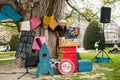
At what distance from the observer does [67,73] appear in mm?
7094

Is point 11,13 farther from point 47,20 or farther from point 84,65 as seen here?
point 84,65

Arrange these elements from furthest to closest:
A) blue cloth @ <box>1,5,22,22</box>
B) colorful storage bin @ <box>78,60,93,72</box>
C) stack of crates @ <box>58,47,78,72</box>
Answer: blue cloth @ <box>1,5,22,22</box>
stack of crates @ <box>58,47,78,72</box>
colorful storage bin @ <box>78,60,93,72</box>

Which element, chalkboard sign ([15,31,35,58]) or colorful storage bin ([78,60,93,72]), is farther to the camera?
chalkboard sign ([15,31,35,58])

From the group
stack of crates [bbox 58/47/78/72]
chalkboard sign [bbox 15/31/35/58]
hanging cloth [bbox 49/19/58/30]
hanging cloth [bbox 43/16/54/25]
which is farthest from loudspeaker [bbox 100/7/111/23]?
chalkboard sign [bbox 15/31/35/58]

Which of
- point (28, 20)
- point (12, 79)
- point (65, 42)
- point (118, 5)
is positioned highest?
point (118, 5)

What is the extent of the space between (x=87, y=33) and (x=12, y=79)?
20304 millimetres

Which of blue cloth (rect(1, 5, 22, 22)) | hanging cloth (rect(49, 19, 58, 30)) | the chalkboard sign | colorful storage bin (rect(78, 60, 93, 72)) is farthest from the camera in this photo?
blue cloth (rect(1, 5, 22, 22))

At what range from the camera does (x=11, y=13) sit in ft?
31.0

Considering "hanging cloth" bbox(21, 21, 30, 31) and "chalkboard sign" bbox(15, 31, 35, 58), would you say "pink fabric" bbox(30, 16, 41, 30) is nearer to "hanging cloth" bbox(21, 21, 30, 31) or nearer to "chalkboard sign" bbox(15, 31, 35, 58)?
"hanging cloth" bbox(21, 21, 30, 31)

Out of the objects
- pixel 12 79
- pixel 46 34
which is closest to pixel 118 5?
pixel 46 34

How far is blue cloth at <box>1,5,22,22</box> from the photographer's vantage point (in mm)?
9186

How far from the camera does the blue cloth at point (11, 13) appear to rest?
9.19 metres

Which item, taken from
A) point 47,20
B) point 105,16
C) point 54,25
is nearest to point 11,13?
point 47,20

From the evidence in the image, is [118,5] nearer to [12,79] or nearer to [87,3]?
[87,3]
